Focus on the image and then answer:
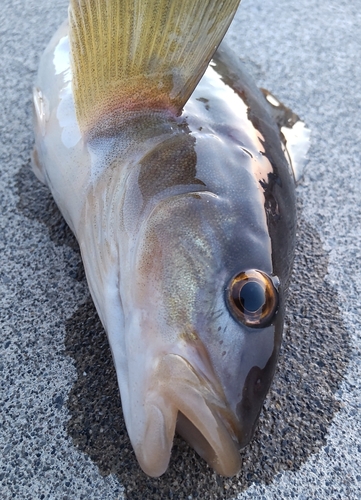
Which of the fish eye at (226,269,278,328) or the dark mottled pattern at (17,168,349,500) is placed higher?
the fish eye at (226,269,278,328)

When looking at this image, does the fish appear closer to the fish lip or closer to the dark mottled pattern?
the fish lip

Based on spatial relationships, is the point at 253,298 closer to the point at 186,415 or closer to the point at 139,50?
the point at 186,415

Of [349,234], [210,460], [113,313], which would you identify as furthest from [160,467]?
[349,234]

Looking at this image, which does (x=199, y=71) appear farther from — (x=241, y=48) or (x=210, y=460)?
(x=241, y=48)

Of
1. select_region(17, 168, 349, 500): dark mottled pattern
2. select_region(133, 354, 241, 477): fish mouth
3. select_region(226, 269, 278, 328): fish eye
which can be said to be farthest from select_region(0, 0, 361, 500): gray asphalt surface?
select_region(226, 269, 278, 328): fish eye

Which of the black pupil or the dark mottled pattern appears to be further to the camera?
the dark mottled pattern

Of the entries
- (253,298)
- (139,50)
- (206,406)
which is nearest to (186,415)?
(206,406)

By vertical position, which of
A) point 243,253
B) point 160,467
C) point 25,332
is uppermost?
point 243,253
